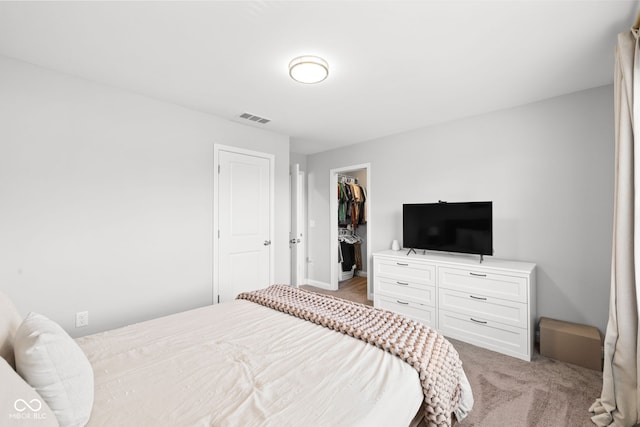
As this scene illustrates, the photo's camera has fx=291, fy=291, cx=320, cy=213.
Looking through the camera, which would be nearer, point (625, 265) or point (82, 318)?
point (625, 265)

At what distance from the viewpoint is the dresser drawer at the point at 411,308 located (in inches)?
128

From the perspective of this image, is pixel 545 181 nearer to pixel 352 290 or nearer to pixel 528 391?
pixel 528 391

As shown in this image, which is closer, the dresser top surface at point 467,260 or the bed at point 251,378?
the bed at point 251,378

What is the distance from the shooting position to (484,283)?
287 centimetres

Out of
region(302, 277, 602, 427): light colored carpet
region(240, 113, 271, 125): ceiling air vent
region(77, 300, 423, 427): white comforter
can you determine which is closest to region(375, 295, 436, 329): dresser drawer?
region(302, 277, 602, 427): light colored carpet

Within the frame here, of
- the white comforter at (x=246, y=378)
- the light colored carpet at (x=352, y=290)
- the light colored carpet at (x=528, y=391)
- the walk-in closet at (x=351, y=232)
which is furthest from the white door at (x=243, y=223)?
the light colored carpet at (x=528, y=391)

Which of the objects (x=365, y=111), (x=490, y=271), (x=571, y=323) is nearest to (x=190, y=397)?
(x=490, y=271)

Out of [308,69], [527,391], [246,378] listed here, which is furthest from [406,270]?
[246,378]

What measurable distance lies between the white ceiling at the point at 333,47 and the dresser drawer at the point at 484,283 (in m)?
1.75

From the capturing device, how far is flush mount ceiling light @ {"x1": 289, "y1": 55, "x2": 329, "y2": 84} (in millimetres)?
2146

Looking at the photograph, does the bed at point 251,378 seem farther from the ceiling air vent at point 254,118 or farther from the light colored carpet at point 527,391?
the ceiling air vent at point 254,118

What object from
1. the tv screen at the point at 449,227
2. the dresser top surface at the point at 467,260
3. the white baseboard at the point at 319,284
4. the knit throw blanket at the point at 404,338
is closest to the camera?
the knit throw blanket at the point at 404,338

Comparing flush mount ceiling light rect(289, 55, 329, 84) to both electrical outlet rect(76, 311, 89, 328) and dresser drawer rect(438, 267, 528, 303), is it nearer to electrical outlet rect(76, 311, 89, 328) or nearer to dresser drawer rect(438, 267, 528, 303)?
dresser drawer rect(438, 267, 528, 303)

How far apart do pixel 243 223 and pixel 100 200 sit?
1477mm
